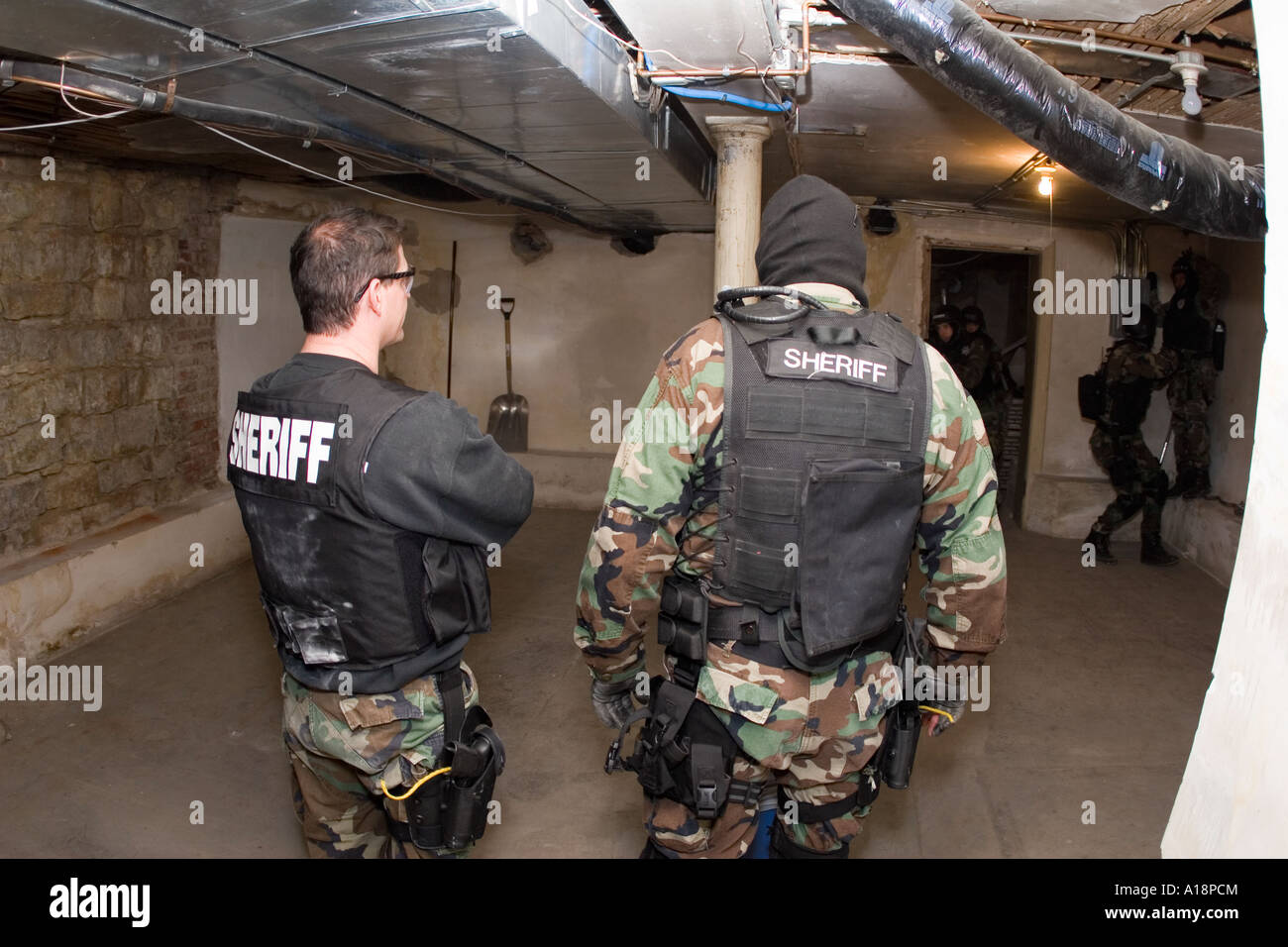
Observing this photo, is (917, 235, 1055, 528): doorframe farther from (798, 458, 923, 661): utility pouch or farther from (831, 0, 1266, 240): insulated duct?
(798, 458, 923, 661): utility pouch

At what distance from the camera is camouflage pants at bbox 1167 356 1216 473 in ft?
18.6

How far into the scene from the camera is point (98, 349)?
Result: 4.34 meters

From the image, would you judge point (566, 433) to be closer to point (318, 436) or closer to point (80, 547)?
point (80, 547)

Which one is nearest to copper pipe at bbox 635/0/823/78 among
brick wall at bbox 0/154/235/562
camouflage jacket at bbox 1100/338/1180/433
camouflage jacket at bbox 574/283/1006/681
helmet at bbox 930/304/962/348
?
camouflage jacket at bbox 574/283/1006/681

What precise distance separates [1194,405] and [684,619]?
497 centimetres

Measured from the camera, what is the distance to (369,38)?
1.99 metres

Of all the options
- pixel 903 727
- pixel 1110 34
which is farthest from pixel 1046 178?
pixel 903 727

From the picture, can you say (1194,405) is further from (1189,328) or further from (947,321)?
(947,321)

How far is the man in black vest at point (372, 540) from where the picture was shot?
1.67m

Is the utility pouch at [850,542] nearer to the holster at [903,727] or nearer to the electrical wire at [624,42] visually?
the holster at [903,727]

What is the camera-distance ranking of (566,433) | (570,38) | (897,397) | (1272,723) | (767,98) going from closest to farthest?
(1272,723) → (897,397) → (570,38) → (767,98) → (566,433)

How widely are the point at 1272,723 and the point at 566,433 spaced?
19.9ft

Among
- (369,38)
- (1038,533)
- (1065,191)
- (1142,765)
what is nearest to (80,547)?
(369,38)

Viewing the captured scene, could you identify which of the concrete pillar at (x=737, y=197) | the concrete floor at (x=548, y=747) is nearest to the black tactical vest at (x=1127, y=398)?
the concrete floor at (x=548, y=747)
